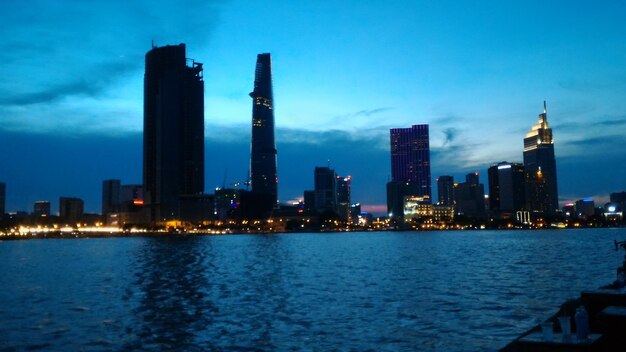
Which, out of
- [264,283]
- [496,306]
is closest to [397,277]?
[264,283]

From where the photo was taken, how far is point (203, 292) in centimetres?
4853

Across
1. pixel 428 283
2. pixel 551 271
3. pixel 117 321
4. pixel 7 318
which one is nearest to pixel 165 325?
pixel 117 321

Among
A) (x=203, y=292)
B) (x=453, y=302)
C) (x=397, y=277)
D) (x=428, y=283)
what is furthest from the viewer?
(x=397, y=277)

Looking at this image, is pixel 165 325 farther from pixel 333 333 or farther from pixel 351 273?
pixel 351 273

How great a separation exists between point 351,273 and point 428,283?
14713 mm

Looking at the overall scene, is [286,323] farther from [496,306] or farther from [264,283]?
[264,283]

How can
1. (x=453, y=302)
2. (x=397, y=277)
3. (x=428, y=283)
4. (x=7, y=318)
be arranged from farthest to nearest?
(x=397, y=277), (x=428, y=283), (x=453, y=302), (x=7, y=318)

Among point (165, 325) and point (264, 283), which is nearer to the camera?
point (165, 325)

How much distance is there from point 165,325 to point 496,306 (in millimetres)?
20823

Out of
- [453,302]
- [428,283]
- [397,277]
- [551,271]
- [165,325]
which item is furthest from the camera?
[551,271]

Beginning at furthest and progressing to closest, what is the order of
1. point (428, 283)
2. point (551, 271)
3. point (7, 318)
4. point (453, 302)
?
point (551, 271) < point (428, 283) < point (453, 302) < point (7, 318)

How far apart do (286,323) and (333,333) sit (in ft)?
13.1

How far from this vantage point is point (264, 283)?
184 ft

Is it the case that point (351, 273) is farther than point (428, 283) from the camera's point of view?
Yes
